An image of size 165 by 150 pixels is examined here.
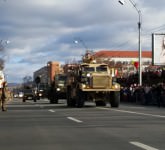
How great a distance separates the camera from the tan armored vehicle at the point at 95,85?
32781 mm

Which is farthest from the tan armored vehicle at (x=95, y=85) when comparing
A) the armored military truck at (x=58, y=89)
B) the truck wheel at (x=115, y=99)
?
the armored military truck at (x=58, y=89)

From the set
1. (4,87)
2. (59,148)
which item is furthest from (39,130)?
(4,87)

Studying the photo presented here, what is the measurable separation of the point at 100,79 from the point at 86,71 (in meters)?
1.36

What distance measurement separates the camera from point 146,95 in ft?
142

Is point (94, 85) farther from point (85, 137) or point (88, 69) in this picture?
point (85, 137)

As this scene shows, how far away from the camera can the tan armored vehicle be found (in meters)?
32.8

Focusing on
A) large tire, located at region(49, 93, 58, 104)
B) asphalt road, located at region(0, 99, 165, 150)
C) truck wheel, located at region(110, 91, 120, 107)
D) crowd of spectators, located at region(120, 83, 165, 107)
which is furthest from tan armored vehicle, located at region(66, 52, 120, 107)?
asphalt road, located at region(0, 99, 165, 150)

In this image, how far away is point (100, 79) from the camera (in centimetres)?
3294

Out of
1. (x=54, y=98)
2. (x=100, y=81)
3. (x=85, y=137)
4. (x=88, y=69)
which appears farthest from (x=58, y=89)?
(x=85, y=137)

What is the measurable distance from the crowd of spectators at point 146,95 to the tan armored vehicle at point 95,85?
5.36m

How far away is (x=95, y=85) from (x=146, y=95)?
11509mm

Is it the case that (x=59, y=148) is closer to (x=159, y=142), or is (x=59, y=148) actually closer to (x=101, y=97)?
(x=159, y=142)

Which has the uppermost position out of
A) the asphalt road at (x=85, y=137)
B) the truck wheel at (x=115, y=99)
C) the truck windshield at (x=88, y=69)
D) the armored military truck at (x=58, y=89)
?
the truck windshield at (x=88, y=69)

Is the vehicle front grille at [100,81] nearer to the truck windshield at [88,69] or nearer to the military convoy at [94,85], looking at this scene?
the military convoy at [94,85]
